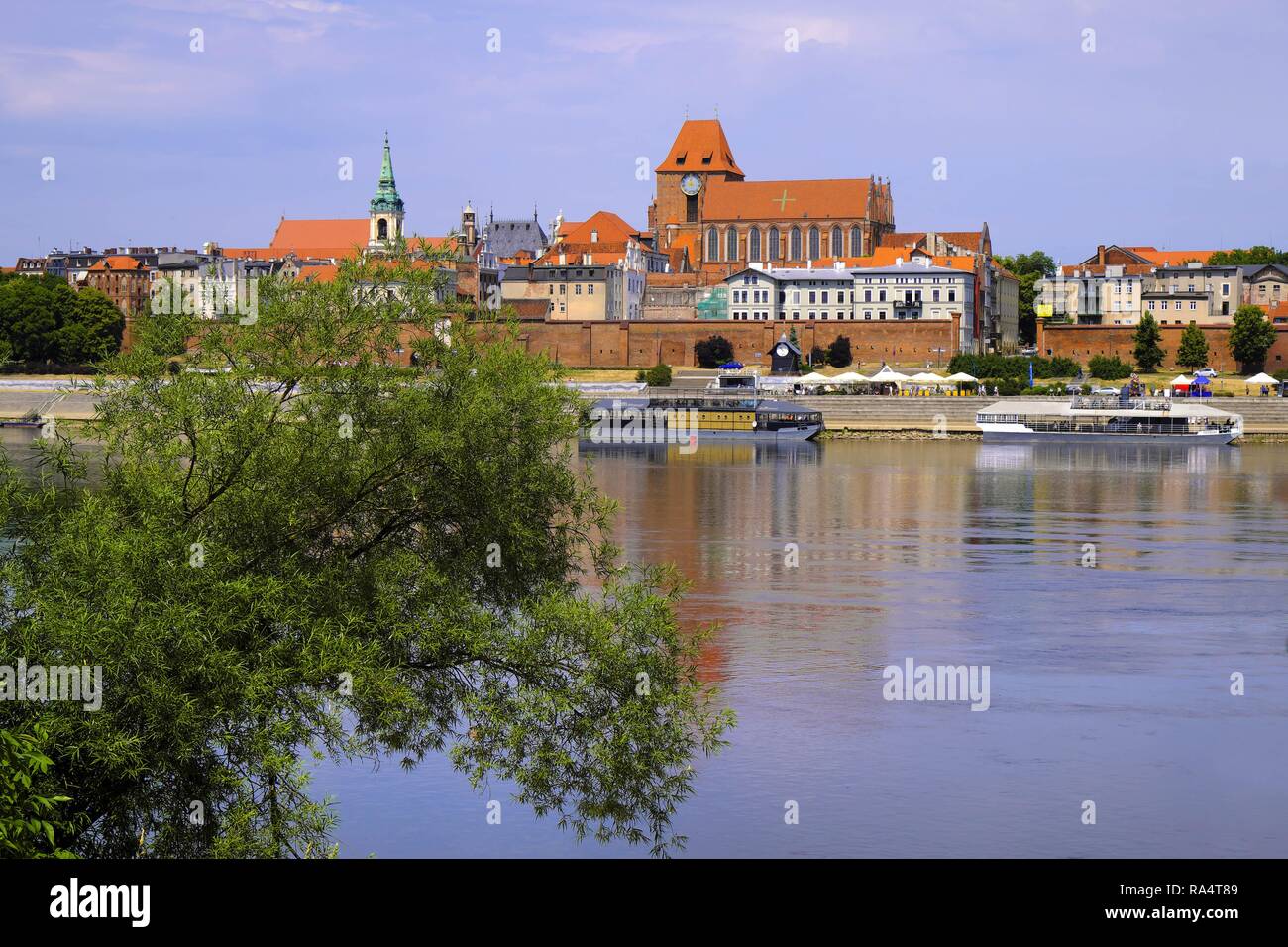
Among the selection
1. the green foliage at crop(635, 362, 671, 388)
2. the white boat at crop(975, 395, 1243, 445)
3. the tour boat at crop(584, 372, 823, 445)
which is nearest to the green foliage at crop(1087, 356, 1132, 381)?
the white boat at crop(975, 395, 1243, 445)

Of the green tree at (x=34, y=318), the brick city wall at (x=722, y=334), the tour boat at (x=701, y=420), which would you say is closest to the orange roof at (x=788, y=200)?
the brick city wall at (x=722, y=334)

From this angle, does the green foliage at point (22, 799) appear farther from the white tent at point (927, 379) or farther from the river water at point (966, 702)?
the white tent at point (927, 379)

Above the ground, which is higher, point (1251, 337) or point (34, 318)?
point (34, 318)

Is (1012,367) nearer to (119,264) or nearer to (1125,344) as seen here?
(1125,344)

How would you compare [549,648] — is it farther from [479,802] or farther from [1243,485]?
[1243,485]

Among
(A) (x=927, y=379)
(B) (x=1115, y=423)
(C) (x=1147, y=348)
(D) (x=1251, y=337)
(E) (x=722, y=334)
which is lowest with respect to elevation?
(B) (x=1115, y=423)

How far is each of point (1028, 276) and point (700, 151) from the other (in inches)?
839

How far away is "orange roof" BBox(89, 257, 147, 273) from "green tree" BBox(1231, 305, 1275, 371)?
205ft

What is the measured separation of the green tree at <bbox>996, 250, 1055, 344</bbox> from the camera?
295ft

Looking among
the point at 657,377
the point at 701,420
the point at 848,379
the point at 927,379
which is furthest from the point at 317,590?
the point at 657,377

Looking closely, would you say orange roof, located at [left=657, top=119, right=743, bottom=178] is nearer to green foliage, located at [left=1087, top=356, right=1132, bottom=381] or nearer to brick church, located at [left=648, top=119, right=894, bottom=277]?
brick church, located at [left=648, top=119, right=894, bottom=277]

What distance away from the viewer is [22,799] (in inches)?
293

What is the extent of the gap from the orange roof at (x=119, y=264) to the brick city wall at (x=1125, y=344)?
5375cm
